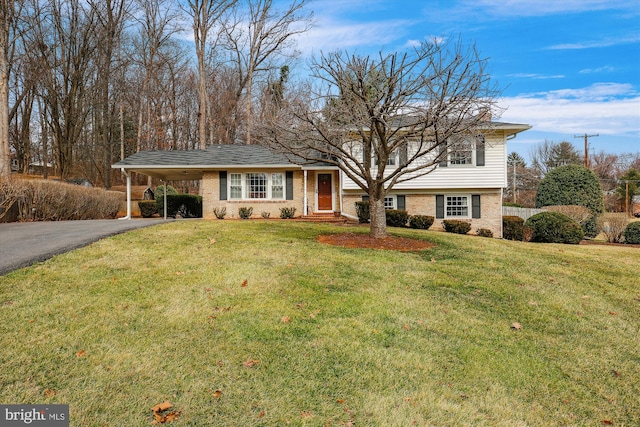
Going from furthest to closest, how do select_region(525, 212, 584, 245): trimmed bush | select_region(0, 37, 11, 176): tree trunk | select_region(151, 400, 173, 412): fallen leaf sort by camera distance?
select_region(0, 37, 11, 176): tree trunk < select_region(525, 212, 584, 245): trimmed bush < select_region(151, 400, 173, 412): fallen leaf

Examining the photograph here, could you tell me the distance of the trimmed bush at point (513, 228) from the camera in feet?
49.2

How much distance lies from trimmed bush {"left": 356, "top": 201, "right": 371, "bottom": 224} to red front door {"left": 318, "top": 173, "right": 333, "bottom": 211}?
2056mm

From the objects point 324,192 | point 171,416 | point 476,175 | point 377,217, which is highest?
point 476,175

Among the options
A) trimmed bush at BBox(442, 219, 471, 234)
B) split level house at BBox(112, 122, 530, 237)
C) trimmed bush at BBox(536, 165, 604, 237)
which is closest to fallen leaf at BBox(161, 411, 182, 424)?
split level house at BBox(112, 122, 530, 237)

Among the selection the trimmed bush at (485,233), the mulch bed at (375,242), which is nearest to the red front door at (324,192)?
the trimmed bush at (485,233)

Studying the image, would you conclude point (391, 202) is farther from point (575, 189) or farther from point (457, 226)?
point (575, 189)

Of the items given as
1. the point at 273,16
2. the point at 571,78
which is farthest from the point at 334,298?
the point at 273,16

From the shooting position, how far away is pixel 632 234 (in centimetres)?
1468

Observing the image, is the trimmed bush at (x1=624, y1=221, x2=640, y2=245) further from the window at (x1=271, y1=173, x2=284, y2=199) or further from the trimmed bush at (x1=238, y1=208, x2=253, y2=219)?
the trimmed bush at (x1=238, y1=208, x2=253, y2=219)

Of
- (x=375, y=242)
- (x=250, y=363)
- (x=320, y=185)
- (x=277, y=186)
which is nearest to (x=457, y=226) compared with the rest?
(x=320, y=185)

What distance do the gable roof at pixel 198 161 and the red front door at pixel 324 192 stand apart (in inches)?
36.9

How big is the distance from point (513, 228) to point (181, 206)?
16504mm

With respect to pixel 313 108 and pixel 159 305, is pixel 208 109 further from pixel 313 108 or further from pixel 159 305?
pixel 159 305

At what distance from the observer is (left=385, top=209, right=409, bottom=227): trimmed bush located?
14805 mm
